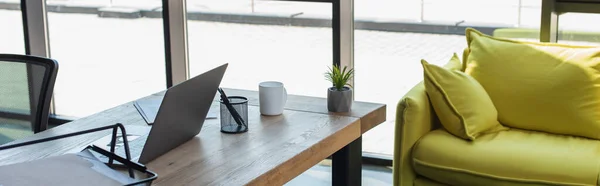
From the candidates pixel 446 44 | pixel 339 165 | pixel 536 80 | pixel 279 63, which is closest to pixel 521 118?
pixel 536 80

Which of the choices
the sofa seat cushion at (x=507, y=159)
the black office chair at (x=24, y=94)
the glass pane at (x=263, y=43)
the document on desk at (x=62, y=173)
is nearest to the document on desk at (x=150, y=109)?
the black office chair at (x=24, y=94)

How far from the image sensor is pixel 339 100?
280 centimetres

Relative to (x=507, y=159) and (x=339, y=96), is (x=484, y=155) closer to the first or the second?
(x=507, y=159)

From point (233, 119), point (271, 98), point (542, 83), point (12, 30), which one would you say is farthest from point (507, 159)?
point (12, 30)

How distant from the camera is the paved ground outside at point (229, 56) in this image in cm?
420

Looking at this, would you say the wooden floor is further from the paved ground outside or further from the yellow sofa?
the yellow sofa

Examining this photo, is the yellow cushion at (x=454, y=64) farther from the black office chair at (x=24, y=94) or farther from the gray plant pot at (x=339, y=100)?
the black office chair at (x=24, y=94)

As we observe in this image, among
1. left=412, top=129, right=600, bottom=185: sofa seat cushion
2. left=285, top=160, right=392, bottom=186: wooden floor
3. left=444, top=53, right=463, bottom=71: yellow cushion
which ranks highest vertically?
left=444, top=53, right=463, bottom=71: yellow cushion

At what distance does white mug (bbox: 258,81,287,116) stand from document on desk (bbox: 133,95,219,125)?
0.57ft

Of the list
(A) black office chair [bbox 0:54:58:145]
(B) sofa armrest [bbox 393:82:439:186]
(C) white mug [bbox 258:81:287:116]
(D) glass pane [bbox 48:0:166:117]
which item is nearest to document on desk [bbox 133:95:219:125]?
(C) white mug [bbox 258:81:287:116]

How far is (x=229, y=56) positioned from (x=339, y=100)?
6.08 feet

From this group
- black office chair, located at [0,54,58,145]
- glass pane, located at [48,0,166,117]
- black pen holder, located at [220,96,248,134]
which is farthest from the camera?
glass pane, located at [48,0,166,117]

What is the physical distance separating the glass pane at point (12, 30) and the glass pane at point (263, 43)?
4.16 ft

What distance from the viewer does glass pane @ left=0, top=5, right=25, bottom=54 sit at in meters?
5.10
